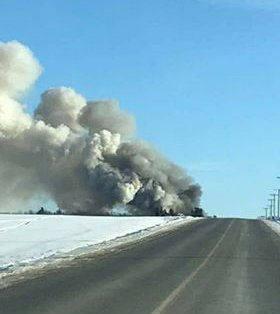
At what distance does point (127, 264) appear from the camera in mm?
21516

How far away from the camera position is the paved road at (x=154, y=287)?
39.2 feet

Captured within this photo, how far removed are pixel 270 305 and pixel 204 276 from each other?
5.49 metres

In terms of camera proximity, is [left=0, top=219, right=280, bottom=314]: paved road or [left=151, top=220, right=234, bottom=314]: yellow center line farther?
[left=0, top=219, right=280, bottom=314]: paved road

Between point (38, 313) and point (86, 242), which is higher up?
point (86, 242)

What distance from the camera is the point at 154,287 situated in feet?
49.9

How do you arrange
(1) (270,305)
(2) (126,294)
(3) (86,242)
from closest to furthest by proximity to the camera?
(1) (270,305) < (2) (126,294) < (3) (86,242)

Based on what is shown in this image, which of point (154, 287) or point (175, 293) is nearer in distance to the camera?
point (175, 293)

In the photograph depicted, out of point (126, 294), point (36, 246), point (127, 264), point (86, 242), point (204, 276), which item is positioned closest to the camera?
point (126, 294)

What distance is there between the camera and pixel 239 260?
78.5ft

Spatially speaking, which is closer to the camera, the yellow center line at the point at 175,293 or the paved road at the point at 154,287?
the yellow center line at the point at 175,293

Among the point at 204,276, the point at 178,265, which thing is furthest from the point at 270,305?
the point at 178,265

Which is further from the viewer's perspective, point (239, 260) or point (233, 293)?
point (239, 260)

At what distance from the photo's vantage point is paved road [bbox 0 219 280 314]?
11.9 metres

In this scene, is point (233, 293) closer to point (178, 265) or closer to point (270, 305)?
point (270, 305)
